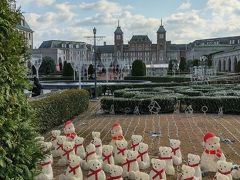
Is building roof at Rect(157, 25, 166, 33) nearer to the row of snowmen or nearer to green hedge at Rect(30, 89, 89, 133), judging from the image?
green hedge at Rect(30, 89, 89, 133)

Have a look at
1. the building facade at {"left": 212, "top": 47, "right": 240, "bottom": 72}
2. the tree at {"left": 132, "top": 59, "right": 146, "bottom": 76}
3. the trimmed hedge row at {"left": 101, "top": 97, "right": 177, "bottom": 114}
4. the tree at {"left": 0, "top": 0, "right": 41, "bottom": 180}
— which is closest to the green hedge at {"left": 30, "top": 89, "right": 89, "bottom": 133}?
the trimmed hedge row at {"left": 101, "top": 97, "right": 177, "bottom": 114}

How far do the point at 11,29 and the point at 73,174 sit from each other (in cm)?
311

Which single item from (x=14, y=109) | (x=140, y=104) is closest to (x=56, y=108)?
(x=140, y=104)

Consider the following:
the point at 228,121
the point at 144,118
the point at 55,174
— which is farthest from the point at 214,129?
the point at 55,174

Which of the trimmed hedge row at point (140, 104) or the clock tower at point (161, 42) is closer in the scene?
the trimmed hedge row at point (140, 104)

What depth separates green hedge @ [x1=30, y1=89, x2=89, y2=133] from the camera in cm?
1003

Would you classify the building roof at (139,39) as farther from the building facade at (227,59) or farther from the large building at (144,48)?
the building facade at (227,59)

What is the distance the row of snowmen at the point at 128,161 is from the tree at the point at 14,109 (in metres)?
1.97

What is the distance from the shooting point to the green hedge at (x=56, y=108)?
1003 cm

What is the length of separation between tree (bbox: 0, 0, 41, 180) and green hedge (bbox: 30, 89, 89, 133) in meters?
4.88

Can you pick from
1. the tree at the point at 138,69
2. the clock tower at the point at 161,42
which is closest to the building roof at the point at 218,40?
the clock tower at the point at 161,42

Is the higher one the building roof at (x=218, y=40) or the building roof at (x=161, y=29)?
the building roof at (x=161, y=29)

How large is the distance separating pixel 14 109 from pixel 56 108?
27.2ft

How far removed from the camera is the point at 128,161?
6379mm
